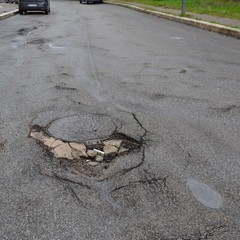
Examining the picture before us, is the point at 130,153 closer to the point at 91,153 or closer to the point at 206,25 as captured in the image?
the point at 91,153

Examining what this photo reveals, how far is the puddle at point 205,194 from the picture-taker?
10.7 feet

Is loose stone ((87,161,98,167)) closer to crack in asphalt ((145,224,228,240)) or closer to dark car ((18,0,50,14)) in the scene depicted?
crack in asphalt ((145,224,228,240))

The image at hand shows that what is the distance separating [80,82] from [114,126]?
2466 millimetres

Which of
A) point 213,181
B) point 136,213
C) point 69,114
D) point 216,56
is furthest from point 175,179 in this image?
point 216,56

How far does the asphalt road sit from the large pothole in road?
4cm

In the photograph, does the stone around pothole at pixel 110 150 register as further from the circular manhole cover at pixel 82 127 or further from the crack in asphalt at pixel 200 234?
the crack in asphalt at pixel 200 234

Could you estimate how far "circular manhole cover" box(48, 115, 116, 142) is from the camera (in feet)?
14.5

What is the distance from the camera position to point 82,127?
4699 millimetres

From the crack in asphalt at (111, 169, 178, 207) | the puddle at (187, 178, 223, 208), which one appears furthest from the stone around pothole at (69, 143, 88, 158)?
the puddle at (187, 178, 223, 208)

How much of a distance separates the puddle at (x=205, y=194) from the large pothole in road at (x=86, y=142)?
825mm

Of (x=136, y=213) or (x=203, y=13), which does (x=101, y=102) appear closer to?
(x=136, y=213)

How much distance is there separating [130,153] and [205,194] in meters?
0.97

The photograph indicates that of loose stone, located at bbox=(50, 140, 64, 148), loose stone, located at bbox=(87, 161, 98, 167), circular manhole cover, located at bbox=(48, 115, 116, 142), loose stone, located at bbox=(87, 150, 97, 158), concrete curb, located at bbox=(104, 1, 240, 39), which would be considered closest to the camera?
loose stone, located at bbox=(87, 161, 98, 167)

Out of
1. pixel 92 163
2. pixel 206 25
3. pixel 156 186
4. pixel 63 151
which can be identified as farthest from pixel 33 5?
pixel 156 186
